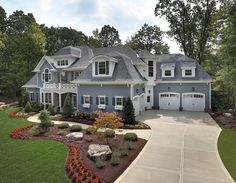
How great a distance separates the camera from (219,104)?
2756 centimetres

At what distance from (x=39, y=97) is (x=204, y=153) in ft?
79.1

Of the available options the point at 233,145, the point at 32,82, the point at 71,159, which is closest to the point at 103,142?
the point at 71,159

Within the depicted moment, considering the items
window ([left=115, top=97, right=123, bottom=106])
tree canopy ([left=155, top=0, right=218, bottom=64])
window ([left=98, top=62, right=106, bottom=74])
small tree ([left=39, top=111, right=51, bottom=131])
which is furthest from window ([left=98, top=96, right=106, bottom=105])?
tree canopy ([left=155, top=0, right=218, bottom=64])

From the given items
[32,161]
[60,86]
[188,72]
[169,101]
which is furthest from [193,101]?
[32,161]

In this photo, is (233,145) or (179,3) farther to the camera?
(179,3)

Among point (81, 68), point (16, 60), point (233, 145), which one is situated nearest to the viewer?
point (233, 145)

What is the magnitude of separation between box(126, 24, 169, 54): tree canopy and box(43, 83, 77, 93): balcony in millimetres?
22863

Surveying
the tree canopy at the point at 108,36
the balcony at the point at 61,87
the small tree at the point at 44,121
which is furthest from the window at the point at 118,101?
the tree canopy at the point at 108,36

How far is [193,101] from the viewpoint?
26.1 metres

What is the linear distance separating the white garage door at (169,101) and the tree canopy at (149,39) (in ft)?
62.1

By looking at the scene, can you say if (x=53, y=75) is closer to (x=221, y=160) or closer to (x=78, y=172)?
(x=78, y=172)

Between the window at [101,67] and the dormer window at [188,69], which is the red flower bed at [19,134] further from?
the dormer window at [188,69]

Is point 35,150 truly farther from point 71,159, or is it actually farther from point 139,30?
point 139,30

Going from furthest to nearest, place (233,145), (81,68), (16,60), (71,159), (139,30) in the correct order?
(139,30) → (16,60) → (81,68) → (233,145) → (71,159)
